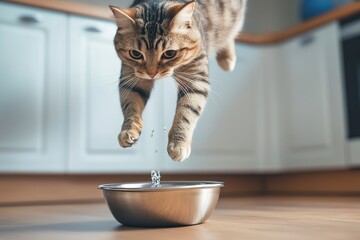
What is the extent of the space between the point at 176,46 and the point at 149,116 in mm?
1262

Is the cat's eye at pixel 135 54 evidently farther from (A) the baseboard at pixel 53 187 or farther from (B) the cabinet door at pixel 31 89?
(A) the baseboard at pixel 53 187

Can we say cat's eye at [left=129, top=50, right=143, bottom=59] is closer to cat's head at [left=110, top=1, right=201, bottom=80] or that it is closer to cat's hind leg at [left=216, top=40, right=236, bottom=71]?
cat's head at [left=110, top=1, right=201, bottom=80]

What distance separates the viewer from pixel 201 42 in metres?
1.18

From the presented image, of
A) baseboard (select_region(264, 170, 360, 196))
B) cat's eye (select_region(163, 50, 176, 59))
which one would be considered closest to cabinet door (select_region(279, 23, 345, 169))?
baseboard (select_region(264, 170, 360, 196))

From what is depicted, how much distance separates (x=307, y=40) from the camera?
252 centimetres

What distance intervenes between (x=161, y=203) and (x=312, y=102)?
1668 millimetres

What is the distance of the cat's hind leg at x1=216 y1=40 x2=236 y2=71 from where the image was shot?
4.96ft

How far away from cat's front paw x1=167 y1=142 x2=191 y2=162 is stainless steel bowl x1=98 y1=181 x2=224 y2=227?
2.5 inches

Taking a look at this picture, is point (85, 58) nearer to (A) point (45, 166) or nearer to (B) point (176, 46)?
(A) point (45, 166)

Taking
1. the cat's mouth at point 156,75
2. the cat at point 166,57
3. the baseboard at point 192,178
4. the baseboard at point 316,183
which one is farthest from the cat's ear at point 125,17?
the baseboard at point 316,183

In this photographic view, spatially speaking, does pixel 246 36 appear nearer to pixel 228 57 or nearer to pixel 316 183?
pixel 316 183

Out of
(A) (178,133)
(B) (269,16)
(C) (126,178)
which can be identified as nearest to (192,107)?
(A) (178,133)

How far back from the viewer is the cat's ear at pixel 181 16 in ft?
3.37

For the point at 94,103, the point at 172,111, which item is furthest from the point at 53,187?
the point at 172,111
